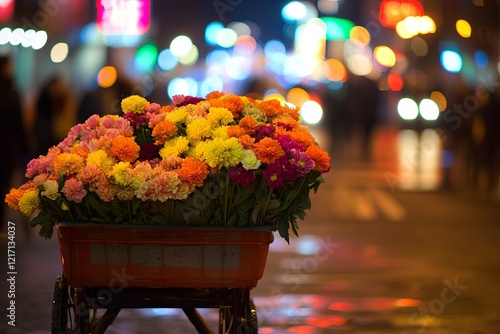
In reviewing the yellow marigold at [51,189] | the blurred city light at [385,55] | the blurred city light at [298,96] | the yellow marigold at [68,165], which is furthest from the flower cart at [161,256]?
the blurred city light at [385,55]

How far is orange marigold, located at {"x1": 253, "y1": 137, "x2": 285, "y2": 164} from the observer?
212 inches

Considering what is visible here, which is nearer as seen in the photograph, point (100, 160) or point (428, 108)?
point (100, 160)

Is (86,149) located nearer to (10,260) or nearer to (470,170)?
(10,260)

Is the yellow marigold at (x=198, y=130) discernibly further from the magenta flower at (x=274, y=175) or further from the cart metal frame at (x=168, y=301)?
the cart metal frame at (x=168, y=301)

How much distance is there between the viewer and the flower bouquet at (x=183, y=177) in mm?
5324

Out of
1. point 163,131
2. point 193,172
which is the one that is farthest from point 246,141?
point 163,131

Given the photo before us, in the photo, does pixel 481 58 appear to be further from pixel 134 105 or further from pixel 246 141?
pixel 246 141

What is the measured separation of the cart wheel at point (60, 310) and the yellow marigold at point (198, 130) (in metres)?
1.13

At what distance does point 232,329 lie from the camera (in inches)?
221

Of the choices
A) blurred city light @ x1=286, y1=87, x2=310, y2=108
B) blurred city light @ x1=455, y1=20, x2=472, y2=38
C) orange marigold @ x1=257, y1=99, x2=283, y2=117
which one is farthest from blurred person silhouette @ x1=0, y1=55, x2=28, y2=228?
blurred city light @ x1=286, y1=87, x2=310, y2=108

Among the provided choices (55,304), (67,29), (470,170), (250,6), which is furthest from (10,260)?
(250,6)

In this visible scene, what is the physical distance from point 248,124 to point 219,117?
0.15 metres

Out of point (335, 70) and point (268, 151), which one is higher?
point (335, 70)

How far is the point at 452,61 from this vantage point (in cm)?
2425
